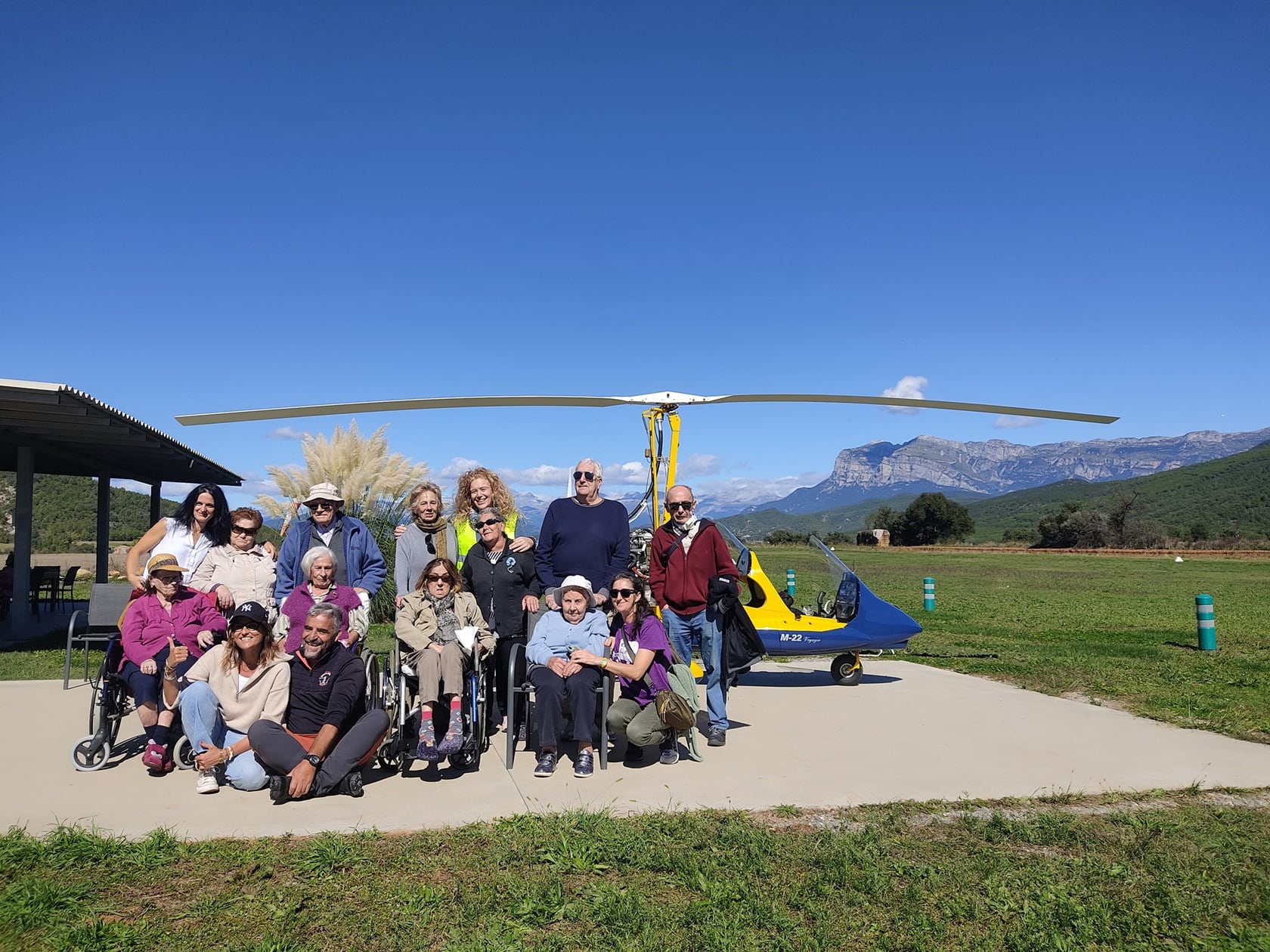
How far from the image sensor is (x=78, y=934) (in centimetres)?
263

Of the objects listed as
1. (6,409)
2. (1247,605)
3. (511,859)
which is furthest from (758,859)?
(1247,605)

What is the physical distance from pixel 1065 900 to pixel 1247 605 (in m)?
17.3

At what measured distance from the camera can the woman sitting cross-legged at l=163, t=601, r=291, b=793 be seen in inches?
171

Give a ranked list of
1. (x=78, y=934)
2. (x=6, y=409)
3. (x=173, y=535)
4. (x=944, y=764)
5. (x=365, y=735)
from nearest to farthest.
→ (x=78, y=934)
(x=365, y=735)
(x=944, y=764)
(x=173, y=535)
(x=6, y=409)

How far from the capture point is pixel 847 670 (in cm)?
766

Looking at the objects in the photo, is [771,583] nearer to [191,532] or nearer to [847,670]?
[847,670]

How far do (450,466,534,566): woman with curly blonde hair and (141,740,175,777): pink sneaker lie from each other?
1912mm

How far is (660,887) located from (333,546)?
306 centimetres

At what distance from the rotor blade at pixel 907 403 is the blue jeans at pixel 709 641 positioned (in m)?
2.22

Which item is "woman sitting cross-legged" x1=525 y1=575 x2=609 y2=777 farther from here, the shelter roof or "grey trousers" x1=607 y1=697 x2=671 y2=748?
the shelter roof

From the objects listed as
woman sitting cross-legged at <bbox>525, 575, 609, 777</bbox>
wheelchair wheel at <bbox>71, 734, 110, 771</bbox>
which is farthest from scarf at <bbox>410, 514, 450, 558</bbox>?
wheelchair wheel at <bbox>71, 734, 110, 771</bbox>

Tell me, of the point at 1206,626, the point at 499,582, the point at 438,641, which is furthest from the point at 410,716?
the point at 1206,626

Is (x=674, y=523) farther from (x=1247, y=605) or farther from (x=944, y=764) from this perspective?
(x=1247, y=605)

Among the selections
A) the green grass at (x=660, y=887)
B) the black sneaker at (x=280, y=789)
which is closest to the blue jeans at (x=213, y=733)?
the black sneaker at (x=280, y=789)
